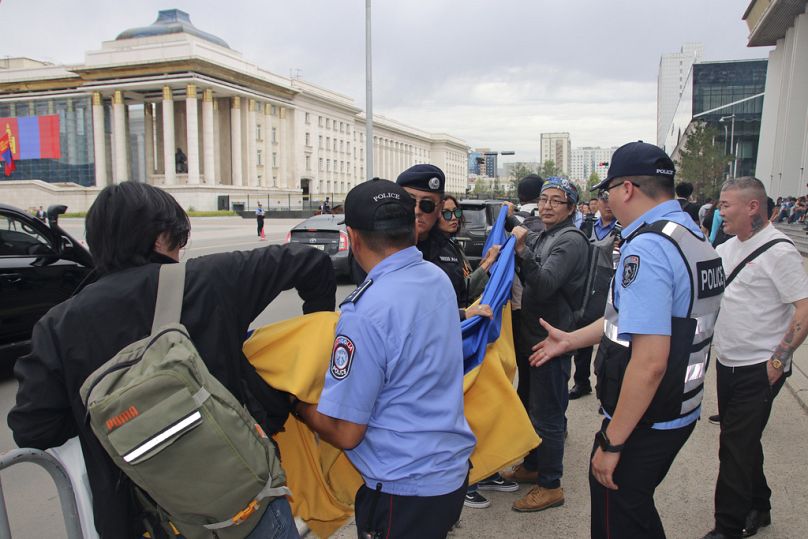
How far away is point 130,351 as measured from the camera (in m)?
1.68

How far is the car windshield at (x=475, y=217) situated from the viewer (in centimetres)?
1359

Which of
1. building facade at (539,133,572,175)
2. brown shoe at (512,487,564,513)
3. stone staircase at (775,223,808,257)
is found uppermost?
building facade at (539,133,572,175)

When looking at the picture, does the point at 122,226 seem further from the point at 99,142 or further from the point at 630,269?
the point at 99,142

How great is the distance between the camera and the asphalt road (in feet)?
11.6

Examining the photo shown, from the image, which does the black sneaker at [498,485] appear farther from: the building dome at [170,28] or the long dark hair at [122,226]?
the building dome at [170,28]

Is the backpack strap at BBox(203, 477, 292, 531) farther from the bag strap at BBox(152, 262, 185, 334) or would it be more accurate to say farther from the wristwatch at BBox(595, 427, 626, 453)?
the wristwatch at BBox(595, 427, 626, 453)

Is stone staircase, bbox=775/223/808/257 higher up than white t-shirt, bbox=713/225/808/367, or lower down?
lower down

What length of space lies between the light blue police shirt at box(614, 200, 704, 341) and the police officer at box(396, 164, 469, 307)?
3.87 ft

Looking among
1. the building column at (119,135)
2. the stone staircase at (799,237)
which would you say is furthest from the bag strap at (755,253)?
the building column at (119,135)

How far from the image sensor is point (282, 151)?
8088cm

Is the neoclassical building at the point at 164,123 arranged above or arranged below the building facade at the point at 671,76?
below

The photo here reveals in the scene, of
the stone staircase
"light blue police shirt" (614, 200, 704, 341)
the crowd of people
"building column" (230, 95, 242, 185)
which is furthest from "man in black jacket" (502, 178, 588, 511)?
"building column" (230, 95, 242, 185)

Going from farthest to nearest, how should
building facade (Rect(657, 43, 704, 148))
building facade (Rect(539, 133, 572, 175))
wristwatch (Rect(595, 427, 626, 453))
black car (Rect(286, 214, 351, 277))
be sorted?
building facade (Rect(539, 133, 572, 175))
building facade (Rect(657, 43, 704, 148))
black car (Rect(286, 214, 351, 277))
wristwatch (Rect(595, 427, 626, 453))

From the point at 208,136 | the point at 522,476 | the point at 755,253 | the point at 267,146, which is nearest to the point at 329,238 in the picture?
the point at 522,476
